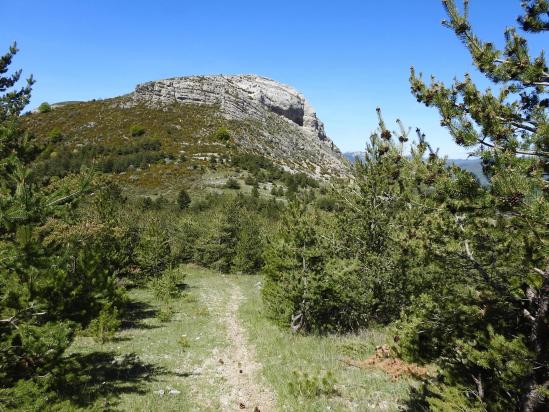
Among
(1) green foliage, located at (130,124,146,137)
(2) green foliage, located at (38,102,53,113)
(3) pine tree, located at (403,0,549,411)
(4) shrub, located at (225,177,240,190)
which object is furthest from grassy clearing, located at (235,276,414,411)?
(2) green foliage, located at (38,102,53,113)

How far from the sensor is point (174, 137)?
258 ft

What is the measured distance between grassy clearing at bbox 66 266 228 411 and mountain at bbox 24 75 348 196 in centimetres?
3394

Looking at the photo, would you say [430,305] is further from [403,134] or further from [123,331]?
[123,331]

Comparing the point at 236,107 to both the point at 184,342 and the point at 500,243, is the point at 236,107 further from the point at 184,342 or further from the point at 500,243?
the point at 500,243

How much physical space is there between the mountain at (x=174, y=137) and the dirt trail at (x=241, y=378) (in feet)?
119

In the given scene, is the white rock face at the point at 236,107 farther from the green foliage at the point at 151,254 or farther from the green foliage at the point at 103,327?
the green foliage at the point at 103,327

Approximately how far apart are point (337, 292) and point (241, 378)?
557 cm

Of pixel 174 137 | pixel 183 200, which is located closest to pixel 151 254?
pixel 183 200

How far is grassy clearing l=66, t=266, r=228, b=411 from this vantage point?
948 cm

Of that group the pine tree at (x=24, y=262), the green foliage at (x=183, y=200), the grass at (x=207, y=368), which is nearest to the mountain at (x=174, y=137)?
the green foliage at (x=183, y=200)

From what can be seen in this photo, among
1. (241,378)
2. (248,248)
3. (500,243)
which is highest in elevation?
(500,243)

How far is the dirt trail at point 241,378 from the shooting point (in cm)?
969

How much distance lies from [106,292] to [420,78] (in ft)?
45.9

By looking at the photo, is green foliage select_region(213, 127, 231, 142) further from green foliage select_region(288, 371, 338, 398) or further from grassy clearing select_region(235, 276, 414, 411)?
green foliage select_region(288, 371, 338, 398)
